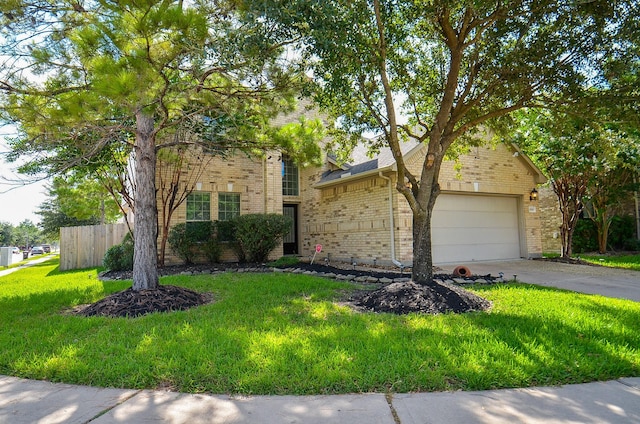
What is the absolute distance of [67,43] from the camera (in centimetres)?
550

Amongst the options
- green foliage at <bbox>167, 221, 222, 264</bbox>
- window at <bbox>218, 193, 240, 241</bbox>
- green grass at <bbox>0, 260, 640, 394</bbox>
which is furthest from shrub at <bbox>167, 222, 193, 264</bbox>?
green grass at <bbox>0, 260, 640, 394</bbox>

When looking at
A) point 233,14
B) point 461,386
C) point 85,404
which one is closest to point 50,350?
point 85,404

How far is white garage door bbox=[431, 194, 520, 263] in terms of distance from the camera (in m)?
11.5

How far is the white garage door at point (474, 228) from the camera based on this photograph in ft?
37.7

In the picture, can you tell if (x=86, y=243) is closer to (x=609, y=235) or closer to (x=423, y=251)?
(x=423, y=251)

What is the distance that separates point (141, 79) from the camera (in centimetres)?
442

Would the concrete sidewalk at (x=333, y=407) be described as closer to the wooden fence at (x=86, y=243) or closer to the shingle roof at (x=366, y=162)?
the shingle roof at (x=366, y=162)

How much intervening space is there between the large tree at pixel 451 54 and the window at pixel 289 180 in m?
7.42

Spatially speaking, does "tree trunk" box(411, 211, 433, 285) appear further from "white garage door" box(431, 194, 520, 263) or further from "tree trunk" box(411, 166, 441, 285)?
"white garage door" box(431, 194, 520, 263)

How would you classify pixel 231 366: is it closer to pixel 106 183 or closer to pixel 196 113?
pixel 196 113

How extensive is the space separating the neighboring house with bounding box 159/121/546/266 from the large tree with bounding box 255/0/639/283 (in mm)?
3476

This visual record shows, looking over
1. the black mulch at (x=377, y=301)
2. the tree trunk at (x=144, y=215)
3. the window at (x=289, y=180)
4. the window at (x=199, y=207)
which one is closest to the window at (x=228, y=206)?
the window at (x=199, y=207)

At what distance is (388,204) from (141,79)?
25.0 ft

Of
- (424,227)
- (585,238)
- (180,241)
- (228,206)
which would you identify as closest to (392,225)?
(424,227)
